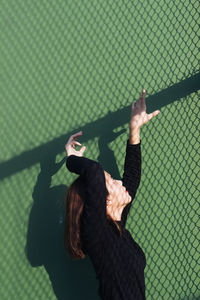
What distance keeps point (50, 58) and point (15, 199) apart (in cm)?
81

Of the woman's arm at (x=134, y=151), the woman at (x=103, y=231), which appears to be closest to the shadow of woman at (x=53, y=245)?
the woman at (x=103, y=231)

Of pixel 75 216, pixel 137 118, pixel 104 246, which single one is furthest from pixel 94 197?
pixel 137 118

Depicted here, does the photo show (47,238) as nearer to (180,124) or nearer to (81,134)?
(81,134)

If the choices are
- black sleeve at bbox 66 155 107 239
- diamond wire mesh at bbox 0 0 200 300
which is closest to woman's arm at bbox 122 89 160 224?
diamond wire mesh at bbox 0 0 200 300

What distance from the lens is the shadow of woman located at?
7.98ft

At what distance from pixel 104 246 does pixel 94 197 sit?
0.87 feet

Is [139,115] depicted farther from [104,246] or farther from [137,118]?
[104,246]

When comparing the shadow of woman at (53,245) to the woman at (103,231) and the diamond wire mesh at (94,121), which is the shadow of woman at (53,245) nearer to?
the diamond wire mesh at (94,121)

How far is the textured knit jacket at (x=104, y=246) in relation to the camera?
6.54 feet

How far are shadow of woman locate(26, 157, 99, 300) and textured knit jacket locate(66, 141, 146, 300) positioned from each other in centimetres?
36

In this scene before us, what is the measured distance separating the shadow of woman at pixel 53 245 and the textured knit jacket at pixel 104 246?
363 mm

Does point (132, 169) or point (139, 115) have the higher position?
point (139, 115)

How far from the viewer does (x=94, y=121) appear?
2.49m

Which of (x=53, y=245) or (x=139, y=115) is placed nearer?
(x=139, y=115)
